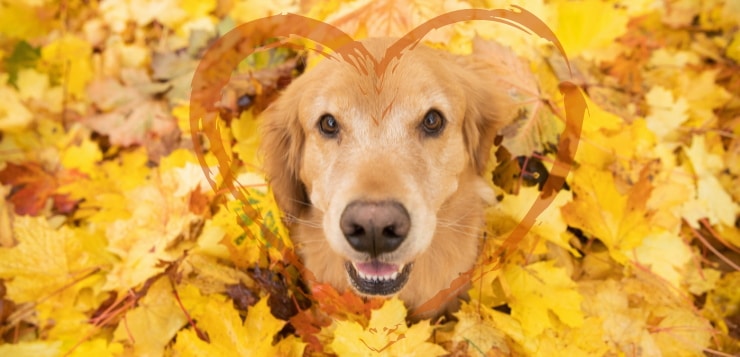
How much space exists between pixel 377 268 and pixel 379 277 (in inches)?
1.8

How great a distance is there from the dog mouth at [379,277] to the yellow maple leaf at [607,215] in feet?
3.00

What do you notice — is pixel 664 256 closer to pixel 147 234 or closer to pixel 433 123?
pixel 433 123

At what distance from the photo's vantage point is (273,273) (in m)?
2.36

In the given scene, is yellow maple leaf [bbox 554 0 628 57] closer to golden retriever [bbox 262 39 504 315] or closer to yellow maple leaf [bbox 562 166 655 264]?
golden retriever [bbox 262 39 504 315]

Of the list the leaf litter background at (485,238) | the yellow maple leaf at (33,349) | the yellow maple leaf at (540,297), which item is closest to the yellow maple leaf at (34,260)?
the leaf litter background at (485,238)

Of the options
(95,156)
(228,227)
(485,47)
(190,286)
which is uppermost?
(485,47)

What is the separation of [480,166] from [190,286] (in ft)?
5.19

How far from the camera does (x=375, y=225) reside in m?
1.64

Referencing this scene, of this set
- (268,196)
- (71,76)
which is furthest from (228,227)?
(71,76)

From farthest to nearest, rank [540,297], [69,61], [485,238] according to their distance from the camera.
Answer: [69,61] < [485,238] < [540,297]

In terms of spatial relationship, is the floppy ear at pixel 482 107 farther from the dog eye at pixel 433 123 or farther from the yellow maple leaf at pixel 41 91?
the yellow maple leaf at pixel 41 91

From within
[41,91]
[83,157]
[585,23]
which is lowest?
[83,157]

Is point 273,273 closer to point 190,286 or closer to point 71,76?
point 190,286

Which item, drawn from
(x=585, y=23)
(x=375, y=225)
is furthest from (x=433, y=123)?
(x=585, y=23)
